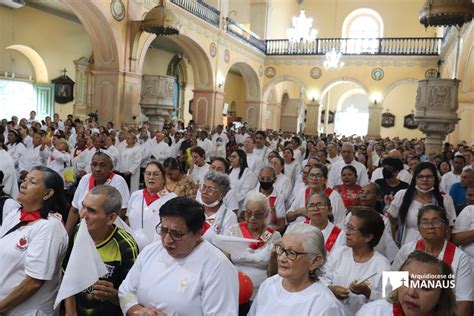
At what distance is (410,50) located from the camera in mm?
23844

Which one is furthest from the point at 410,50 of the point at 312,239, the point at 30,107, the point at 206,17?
the point at 312,239

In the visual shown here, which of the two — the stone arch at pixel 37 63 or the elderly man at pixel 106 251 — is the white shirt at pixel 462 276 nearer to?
the elderly man at pixel 106 251

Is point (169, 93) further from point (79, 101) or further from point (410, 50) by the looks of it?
point (410, 50)

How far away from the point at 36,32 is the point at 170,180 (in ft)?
48.1

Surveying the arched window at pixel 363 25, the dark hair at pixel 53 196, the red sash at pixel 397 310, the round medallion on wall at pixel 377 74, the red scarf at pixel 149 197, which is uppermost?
the arched window at pixel 363 25

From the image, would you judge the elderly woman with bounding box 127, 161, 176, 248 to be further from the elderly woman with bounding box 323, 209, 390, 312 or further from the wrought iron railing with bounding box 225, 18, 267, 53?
the wrought iron railing with bounding box 225, 18, 267, 53

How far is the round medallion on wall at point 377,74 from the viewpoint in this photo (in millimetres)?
24000

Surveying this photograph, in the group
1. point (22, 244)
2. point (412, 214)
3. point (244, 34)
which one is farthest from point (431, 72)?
point (22, 244)

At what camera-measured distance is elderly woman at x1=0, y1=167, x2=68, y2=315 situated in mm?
2578

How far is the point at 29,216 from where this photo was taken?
8.99ft

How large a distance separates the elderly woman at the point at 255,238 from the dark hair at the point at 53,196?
4.16 feet

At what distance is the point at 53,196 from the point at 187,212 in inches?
40.9

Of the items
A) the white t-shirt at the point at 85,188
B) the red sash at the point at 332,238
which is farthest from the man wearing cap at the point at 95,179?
the red sash at the point at 332,238

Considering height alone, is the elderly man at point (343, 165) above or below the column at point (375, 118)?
below
